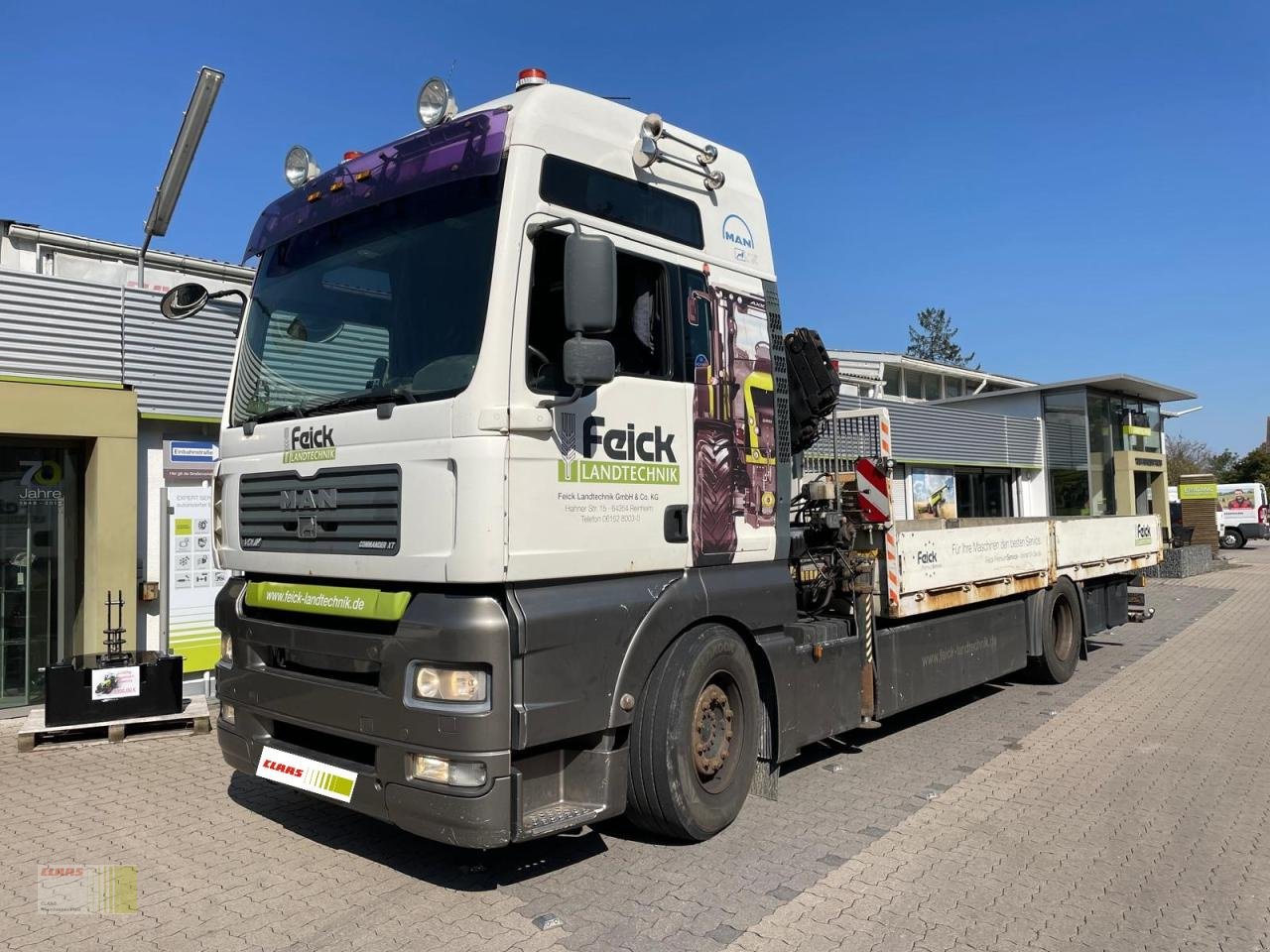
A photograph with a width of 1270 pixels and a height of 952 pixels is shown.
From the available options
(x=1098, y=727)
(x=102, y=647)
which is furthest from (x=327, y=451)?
(x=1098, y=727)

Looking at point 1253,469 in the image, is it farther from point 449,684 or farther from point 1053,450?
point 449,684

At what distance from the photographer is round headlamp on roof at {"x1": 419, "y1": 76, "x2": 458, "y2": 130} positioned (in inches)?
171

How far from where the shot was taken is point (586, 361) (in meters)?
3.67

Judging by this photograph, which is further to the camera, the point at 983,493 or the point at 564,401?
the point at 983,493

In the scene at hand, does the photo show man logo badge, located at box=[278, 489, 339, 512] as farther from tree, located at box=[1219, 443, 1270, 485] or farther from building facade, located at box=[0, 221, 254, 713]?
tree, located at box=[1219, 443, 1270, 485]

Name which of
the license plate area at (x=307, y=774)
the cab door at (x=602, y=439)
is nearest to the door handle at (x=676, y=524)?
the cab door at (x=602, y=439)

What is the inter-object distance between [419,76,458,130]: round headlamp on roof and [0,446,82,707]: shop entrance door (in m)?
5.87

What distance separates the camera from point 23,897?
4113 mm

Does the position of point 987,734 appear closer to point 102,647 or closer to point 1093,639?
point 1093,639

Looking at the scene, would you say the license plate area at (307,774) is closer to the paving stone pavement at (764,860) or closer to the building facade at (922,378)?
the paving stone pavement at (764,860)

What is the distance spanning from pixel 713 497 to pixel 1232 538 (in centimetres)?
4128

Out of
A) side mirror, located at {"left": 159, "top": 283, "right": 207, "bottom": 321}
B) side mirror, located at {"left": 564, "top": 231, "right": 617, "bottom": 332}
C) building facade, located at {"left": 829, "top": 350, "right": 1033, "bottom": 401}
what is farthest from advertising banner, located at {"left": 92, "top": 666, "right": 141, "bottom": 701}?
building facade, located at {"left": 829, "top": 350, "right": 1033, "bottom": 401}

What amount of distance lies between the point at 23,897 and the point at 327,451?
252cm

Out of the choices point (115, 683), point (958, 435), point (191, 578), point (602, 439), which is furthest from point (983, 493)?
point (602, 439)
